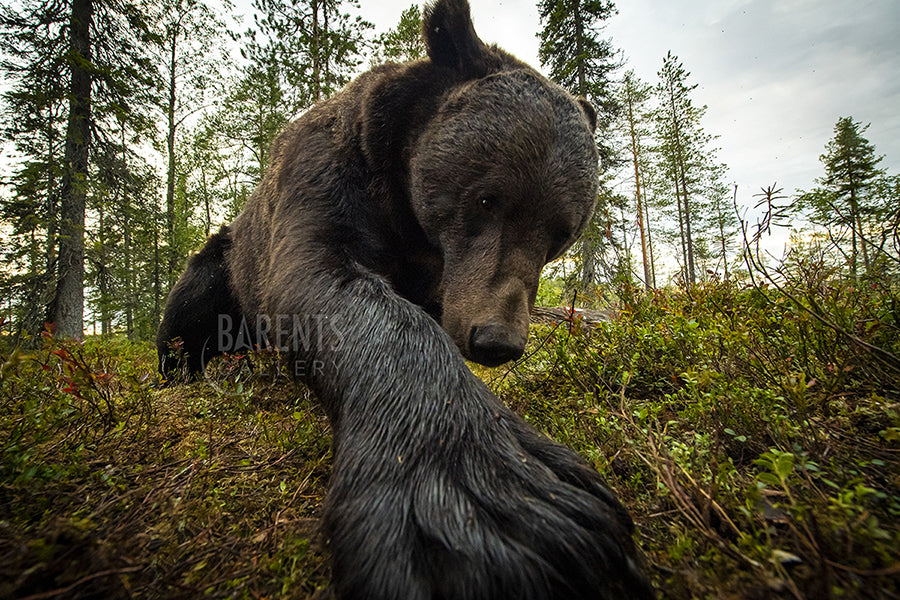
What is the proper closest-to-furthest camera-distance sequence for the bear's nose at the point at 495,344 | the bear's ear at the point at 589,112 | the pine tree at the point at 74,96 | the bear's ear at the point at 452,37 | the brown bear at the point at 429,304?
the brown bear at the point at 429,304 < the bear's nose at the point at 495,344 < the bear's ear at the point at 452,37 < the bear's ear at the point at 589,112 < the pine tree at the point at 74,96

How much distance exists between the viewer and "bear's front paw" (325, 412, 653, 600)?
89cm

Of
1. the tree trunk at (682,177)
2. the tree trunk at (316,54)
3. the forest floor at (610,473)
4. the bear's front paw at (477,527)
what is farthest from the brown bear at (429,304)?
the tree trunk at (682,177)

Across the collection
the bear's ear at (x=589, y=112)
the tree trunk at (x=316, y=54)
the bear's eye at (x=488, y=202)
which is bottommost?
the bear's eye at (x=488, y=202)

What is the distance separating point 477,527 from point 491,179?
1.88 m

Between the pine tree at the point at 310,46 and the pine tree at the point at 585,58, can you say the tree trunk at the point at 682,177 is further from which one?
the pine tree at the point at 310,46

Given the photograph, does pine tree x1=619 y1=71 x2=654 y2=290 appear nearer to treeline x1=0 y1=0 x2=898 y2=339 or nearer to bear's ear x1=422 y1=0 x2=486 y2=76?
treeline x1=0 y1=0 x2=898 y2=339

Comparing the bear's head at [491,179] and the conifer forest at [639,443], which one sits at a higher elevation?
the bear's head at [491,179]

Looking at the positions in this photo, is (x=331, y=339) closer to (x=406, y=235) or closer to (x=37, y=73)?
(x=406, y=235)

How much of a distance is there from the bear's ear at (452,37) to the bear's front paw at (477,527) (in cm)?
255

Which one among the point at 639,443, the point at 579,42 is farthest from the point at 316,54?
the point at 639,443

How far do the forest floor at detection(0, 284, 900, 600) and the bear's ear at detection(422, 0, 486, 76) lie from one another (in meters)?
2.15

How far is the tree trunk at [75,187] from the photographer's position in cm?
780

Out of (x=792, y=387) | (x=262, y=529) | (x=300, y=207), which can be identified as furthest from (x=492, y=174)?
(x=262, y=529)

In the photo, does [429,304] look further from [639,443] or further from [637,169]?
[637,169]
